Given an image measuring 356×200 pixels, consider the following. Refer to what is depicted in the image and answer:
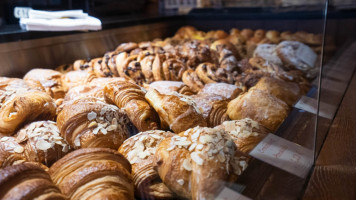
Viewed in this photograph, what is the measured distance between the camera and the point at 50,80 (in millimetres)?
2354

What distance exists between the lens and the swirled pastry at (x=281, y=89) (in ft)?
6.52

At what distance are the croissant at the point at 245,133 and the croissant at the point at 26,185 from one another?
0.67m

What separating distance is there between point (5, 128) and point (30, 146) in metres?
0.21

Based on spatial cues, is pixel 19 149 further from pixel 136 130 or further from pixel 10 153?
pixel 136 130

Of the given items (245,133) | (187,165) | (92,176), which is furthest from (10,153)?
(245,133)

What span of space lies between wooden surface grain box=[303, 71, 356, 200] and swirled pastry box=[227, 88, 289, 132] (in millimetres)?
265

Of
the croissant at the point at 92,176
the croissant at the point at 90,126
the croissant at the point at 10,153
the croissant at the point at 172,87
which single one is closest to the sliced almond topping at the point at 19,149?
the croissant at the point at 10,153

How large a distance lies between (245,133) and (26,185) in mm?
860

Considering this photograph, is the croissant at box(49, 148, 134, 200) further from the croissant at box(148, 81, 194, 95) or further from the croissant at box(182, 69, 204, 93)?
the croissant at box(182, 69, 204, 93)

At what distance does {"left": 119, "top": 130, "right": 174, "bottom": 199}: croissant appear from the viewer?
1.14 m

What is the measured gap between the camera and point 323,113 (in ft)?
5.54

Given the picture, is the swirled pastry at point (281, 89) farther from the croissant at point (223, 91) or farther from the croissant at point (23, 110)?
the croissant at point (23, 110)

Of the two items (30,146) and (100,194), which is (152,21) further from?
(100,194)

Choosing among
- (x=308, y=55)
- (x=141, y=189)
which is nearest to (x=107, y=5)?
(x=308, y=55)
